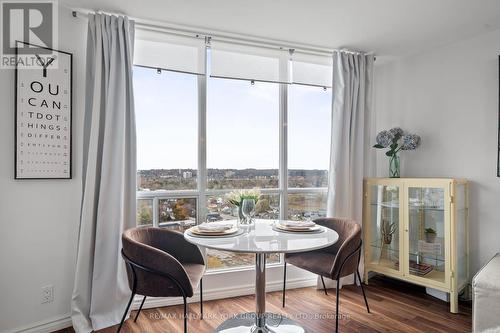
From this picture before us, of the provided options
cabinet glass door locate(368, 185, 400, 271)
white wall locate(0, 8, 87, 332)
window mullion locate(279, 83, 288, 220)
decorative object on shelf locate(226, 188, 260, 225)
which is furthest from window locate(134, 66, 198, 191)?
cabinet glass door locate(368, 185, 400, 271)

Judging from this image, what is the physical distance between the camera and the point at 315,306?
8.70 ft

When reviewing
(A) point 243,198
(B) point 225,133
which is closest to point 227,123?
(B) point 225,133

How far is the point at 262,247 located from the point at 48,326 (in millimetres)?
1775

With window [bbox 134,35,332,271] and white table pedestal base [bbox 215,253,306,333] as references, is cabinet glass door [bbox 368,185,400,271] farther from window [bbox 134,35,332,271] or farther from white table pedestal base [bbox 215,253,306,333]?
white table pedestal base [bbox 215,253,306,333]

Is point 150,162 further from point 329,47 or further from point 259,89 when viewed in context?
point 329,47

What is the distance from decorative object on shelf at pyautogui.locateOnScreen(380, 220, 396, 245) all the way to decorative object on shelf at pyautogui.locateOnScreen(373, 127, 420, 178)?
19.6 inches

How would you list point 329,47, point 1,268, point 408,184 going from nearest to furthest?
point 1,268 < point 408,184 < point 329,47

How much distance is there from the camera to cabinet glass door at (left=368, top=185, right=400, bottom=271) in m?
2.95

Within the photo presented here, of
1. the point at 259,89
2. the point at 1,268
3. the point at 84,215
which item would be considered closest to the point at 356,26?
the point at 259,89

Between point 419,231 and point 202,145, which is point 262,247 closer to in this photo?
point 202,145

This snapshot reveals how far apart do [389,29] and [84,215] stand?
292 cm

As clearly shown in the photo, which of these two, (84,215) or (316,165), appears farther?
(316,165)

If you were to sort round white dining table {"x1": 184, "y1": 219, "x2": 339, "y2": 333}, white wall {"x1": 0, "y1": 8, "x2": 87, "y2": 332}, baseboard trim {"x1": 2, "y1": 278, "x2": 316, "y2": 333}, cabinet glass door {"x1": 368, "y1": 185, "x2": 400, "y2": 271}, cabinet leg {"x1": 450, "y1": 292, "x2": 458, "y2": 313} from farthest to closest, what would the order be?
cabinet glass door {"x1": 368, "y1": 185, "x2": 400, "y2": 271}
cabinet leg {"x1": 450, "y1": 292, "x2": 458, "y2": 313}
baseboard trim {"x1": 2, "y1": 278, "x2": 316, "y2": 333}
white wall {"x1": 0, "y1": 8, "x2": 87, "y2": 332}
round white dining table {"x1": 184, "y1": 219, "x2": 339, "y2": 333}

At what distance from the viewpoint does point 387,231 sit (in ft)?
9.91
